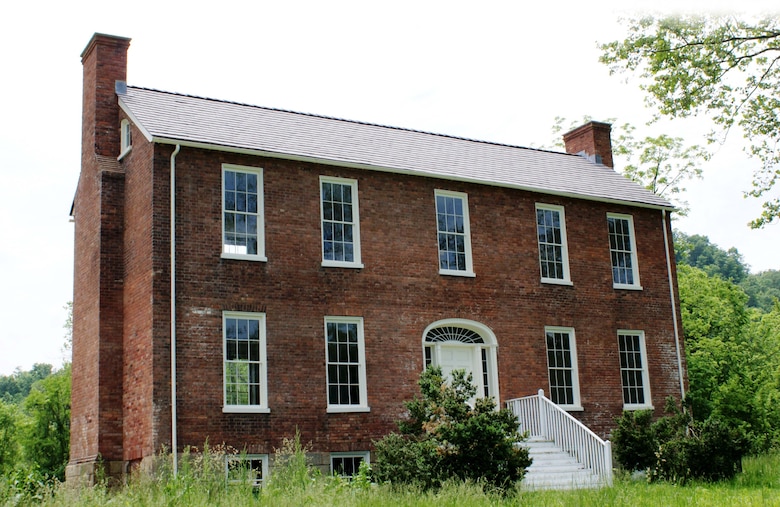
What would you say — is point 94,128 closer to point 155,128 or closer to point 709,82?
point 155,128

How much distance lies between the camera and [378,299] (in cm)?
2077

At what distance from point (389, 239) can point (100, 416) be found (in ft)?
24.5

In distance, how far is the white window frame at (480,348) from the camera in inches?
848

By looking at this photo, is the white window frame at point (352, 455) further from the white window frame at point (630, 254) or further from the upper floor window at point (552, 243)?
the white window frame at point (630, 254)

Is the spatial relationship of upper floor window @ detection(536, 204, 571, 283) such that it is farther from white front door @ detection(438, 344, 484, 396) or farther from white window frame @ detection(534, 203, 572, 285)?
white front door @ detection(438, 344, 484, 396)

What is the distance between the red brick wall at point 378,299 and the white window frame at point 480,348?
0.66 feet

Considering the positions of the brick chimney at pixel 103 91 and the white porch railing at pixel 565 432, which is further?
the brick chimney at pixel 103 91

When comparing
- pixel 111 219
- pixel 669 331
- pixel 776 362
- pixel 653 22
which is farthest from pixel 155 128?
pixel 776 362

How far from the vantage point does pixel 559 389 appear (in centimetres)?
2303

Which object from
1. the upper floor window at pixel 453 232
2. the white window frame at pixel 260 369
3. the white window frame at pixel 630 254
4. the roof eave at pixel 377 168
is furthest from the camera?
the white window frame at pixel 630 254

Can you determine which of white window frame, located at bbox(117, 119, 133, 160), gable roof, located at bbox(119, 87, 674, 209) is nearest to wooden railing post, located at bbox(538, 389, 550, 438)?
gable roof, located at bbox(119, 87, 674, 209)

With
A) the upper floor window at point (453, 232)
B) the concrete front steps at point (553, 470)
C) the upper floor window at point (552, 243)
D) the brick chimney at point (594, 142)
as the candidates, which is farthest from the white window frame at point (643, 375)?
the brick chimney at point (594, 142)

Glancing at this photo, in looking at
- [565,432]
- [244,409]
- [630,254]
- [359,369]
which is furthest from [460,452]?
[630,254]

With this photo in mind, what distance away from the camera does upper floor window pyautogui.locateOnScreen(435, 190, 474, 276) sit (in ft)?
72.9
